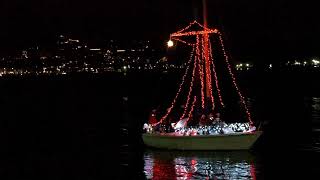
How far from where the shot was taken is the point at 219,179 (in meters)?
24.5

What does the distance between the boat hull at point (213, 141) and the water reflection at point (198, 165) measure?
0.30m

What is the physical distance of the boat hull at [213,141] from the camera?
93.0ft

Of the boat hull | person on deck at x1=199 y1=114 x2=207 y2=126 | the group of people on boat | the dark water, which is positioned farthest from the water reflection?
person on deck at x1=199 y1=114 x2=207 y2=126

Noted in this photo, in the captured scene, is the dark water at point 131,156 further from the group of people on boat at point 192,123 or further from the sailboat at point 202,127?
the group of people on boat at point 192,123

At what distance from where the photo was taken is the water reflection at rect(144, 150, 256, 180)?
25328mm

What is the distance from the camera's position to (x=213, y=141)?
28.5 m

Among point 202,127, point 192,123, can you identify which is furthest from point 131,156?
point 202,127

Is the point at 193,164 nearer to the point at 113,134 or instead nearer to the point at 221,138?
the point at 221,138

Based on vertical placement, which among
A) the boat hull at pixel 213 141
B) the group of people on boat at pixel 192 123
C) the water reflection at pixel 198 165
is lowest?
the water reflection at pixel 198 165

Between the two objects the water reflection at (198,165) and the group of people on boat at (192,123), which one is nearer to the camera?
the water reflection at (198,165)

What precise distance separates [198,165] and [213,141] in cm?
185

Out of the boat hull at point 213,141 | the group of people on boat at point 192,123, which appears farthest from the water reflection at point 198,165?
the group of people on boat at point 192,123

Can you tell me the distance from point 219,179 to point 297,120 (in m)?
29.6

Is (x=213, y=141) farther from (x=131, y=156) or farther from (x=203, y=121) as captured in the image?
(x=131, y=156)
